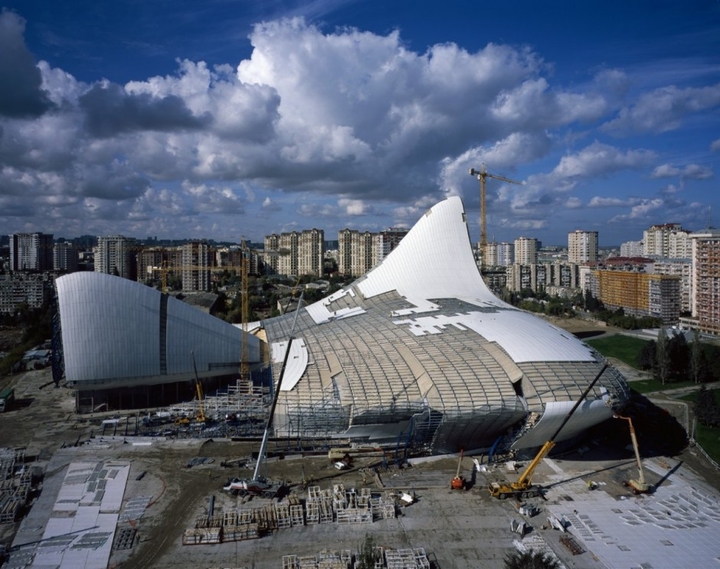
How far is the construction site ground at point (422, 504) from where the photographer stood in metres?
14.3

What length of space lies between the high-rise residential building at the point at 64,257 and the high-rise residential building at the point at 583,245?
340ft

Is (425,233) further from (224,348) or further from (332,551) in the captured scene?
(332,551)

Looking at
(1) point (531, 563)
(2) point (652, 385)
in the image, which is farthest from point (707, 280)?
(1) point (531, 563)

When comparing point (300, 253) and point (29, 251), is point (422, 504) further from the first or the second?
A: point (29, 251)

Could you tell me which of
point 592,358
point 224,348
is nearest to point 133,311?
point 224,348

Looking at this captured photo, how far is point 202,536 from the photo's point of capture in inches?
573

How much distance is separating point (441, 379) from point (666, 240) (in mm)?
96673

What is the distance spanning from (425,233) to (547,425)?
60.3 ft

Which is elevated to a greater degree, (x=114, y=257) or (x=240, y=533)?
(x=114, y=257)

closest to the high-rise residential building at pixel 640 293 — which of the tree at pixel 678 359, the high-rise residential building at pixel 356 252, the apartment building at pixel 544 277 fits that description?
the apartment building at pixel 544 277

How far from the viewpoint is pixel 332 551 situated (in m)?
14.1

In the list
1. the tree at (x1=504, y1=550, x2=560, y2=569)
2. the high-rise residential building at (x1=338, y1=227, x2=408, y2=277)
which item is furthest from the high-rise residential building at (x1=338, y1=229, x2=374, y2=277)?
the tree at (x1=504, y1=550, x2=560, y2=569)

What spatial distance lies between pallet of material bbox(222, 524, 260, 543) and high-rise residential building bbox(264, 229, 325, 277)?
240ft

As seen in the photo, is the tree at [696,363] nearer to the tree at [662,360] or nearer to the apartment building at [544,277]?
the tree at [662,360]
